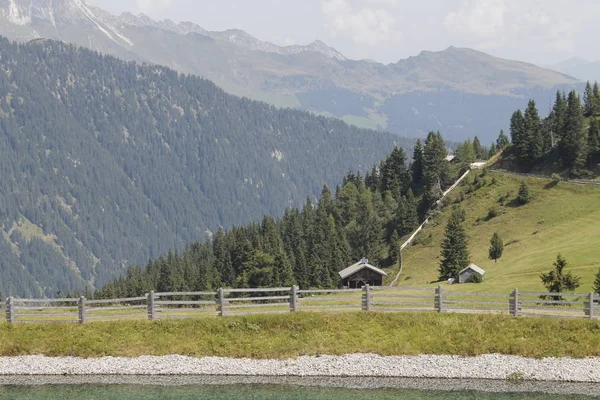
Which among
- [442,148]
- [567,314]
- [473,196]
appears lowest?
[567,314]

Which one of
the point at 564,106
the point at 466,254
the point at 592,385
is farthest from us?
the point at 564,106

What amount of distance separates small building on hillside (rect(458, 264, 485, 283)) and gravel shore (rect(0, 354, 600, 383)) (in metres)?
60.6

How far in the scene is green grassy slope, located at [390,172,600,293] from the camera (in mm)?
97312

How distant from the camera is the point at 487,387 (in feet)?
149

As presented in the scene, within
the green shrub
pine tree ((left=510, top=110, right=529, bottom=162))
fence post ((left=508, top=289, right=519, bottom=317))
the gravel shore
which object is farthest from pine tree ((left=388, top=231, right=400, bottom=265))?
the gravel shore

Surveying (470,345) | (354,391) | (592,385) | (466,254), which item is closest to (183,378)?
(354,391)

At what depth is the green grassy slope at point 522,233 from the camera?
319ft

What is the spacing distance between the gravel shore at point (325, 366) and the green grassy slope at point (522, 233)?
122 feet

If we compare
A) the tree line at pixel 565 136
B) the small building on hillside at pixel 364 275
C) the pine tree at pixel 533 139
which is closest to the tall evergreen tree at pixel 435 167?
the tree line at pixel 565 136

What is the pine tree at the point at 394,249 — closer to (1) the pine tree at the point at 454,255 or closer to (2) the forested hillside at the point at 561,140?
(1) the pine tree at the point at 454,255

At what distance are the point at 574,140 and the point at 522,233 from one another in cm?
3541

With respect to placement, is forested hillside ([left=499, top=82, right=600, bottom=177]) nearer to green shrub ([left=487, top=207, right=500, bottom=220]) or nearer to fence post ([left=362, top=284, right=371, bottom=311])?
green shrub ([left=487, top=207, right=500, bottom=220])

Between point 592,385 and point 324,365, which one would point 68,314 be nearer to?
point 324,365

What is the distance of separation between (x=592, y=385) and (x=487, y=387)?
5.76 m
